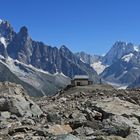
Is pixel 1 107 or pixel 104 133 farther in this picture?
pixel 1 107

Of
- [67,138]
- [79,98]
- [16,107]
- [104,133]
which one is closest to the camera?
[67,138]

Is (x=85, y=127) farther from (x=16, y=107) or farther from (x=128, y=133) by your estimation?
(x=16, y=107)

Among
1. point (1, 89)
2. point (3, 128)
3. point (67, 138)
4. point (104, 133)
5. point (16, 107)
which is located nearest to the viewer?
point (67, 138)

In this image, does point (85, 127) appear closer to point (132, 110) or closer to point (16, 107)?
point (16, 107)

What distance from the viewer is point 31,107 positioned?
119 ft

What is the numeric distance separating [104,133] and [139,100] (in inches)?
1010

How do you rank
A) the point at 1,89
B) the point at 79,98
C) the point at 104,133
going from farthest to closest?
the point at 79,98 < the point at 1,89 < the point at 104,133

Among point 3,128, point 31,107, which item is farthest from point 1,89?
point 3,128

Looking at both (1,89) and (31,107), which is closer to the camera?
(31,107)

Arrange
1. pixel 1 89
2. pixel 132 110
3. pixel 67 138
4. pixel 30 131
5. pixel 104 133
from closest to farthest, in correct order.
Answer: pixel 67 138
pixel 104 133
pixel 30 131
pixel 132 110
pixel 1 89

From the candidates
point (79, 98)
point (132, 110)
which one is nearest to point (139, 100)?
point (79, 98)

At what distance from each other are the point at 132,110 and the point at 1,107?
9.40m

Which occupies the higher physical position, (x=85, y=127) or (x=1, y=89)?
(x=1, y=89)

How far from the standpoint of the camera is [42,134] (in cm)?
2338
